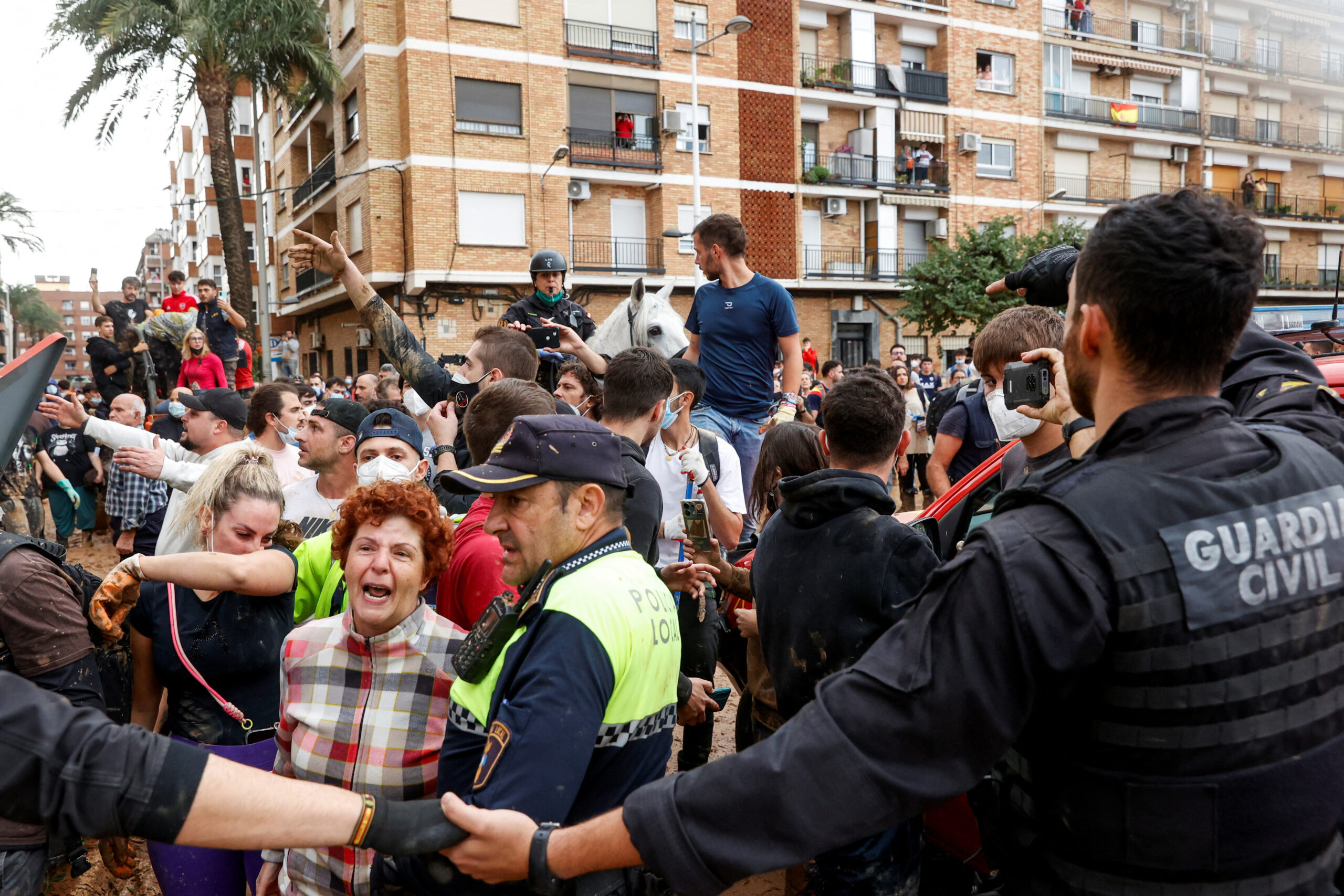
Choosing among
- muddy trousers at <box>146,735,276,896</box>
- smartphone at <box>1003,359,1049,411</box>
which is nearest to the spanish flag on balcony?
smartphone at <box>1003,359,1049,411</box>

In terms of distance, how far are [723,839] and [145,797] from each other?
3.45ft

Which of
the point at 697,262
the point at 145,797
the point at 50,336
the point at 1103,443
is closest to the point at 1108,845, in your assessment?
the point at 1103,443

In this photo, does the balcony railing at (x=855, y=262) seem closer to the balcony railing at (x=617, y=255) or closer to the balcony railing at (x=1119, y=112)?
the balcony railing at (x=617, y=255)

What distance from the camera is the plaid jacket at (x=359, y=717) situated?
241 centimetres

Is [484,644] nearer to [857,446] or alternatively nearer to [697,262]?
[857,446]

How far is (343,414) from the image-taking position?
451 cm

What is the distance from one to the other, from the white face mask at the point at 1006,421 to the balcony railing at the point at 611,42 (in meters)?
23.3

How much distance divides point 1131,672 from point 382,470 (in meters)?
3.21

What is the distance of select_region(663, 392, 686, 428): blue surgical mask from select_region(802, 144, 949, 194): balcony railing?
86.5 ft

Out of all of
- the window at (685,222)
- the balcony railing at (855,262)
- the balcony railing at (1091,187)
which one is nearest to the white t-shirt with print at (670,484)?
the window at (685,222)

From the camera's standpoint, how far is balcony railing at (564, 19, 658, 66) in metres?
25.4

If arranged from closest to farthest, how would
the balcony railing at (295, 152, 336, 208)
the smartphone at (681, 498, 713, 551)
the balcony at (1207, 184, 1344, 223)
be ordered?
the smartphone at (681, 498, 713, 551), the balcony railing at (295, 152, 336, 208), the balcony at (1207, 184, 1344, 223)

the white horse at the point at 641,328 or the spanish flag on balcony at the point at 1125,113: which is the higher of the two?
the spanish flag on balcony at the point at 1125,113

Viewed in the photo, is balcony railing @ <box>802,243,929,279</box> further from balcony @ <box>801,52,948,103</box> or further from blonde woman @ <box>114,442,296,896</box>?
blonde woman @ <box>114,442,296,896</box>
